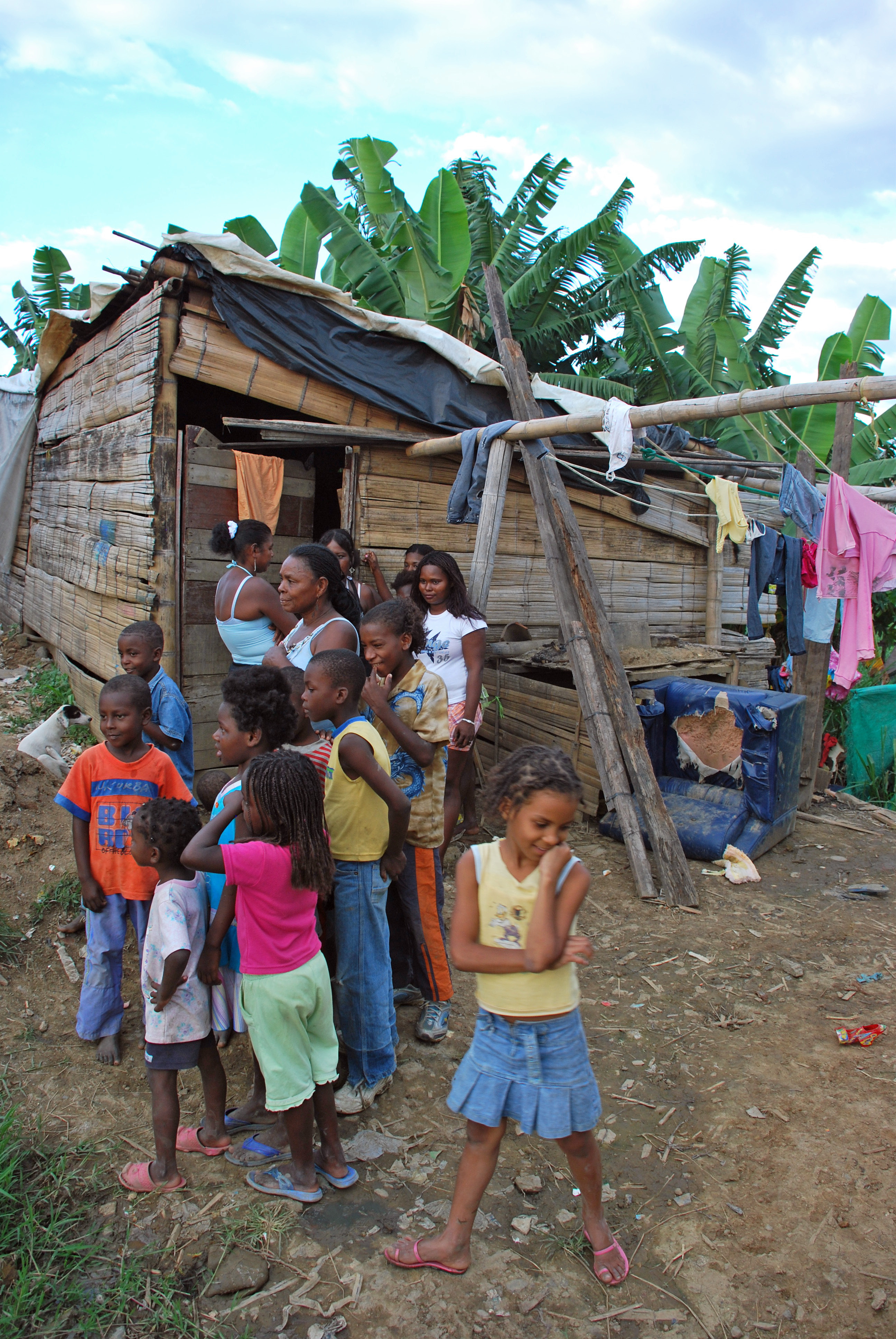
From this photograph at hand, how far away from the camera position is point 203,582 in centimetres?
530

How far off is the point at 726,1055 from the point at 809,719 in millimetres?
4206

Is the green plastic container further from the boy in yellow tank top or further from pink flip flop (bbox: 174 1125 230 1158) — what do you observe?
pink flip flop (bbox: 174 1125 230 1158)

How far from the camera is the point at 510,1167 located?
2.58 metres

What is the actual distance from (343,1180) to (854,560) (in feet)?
15.5

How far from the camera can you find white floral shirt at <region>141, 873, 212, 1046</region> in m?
2.36

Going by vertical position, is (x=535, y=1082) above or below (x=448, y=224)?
below

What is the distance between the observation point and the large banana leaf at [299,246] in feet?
35.3

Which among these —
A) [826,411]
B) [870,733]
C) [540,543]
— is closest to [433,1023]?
[540,543]

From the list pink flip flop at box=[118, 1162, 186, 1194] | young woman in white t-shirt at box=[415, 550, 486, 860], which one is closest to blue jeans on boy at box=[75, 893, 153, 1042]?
pink flip flop at box=[118, 1162, 186, 1194]

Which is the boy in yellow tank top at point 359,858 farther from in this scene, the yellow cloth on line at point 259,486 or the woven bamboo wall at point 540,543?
the woven bamboo wall at point 540,543

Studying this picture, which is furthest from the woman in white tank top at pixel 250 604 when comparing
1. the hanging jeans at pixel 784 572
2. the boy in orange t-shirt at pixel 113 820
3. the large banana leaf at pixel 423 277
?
the large banana leaf at pixel 423 277

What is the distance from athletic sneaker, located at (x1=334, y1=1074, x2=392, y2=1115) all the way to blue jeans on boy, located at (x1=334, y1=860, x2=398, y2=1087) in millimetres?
14

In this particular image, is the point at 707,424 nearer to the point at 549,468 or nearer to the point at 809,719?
the point at 809,719

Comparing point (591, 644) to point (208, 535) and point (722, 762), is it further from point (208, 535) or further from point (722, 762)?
point (208, 535)
